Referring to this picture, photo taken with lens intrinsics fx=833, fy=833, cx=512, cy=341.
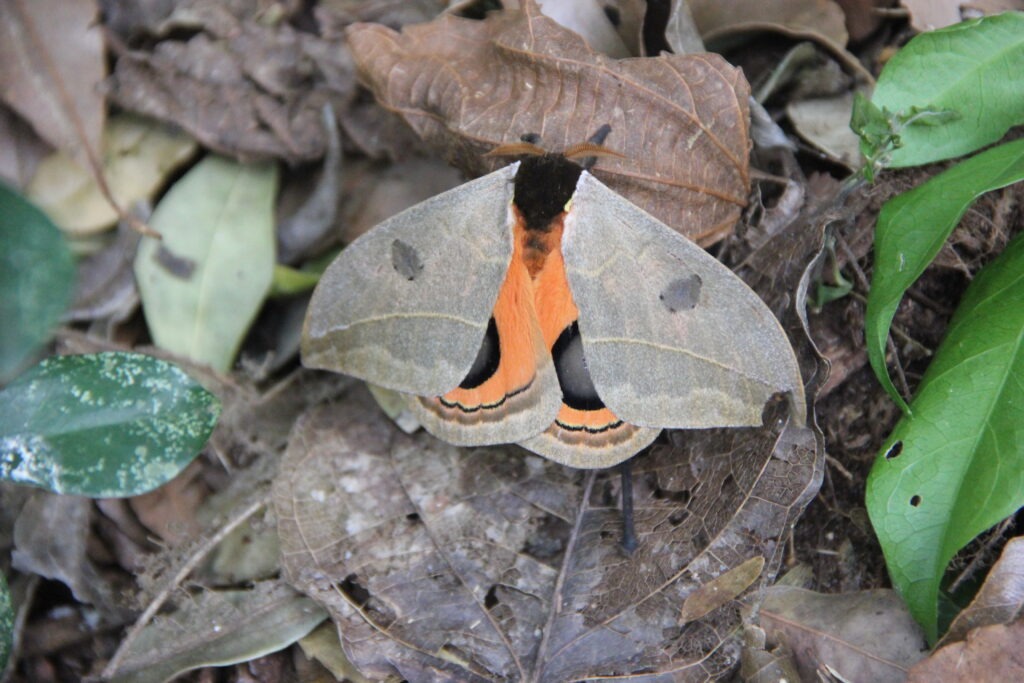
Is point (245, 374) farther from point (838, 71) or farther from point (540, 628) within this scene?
point (838, 71)

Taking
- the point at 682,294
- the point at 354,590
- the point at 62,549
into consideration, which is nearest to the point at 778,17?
the point at 682,294

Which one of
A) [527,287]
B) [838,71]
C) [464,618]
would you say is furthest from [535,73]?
[464,618]

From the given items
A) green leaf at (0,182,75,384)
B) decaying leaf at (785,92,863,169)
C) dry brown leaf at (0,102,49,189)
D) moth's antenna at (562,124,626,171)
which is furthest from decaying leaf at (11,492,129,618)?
decaying leaf at (785,92,863,169)

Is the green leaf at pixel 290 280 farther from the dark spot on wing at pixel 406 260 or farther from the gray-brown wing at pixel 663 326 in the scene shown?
the gray-brown wing at pixel 663 326

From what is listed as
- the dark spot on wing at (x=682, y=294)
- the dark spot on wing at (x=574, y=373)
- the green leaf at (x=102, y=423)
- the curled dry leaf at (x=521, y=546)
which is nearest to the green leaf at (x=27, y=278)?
the green leaf at (x=102, y=423)

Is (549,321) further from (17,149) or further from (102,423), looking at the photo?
(17,149)

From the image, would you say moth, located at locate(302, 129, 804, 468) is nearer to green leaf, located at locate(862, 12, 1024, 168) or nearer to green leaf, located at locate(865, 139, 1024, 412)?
green leaf, located at locate(865, 139, 1024, 412)
